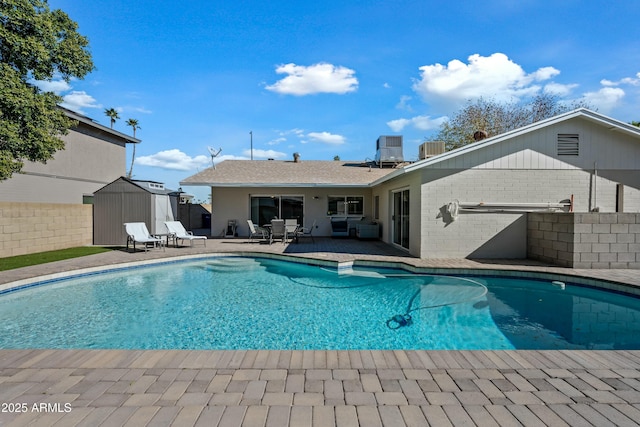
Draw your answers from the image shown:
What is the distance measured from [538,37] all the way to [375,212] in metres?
9.28

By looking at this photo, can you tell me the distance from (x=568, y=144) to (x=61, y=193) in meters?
17.9

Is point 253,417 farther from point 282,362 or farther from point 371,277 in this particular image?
point 371,277

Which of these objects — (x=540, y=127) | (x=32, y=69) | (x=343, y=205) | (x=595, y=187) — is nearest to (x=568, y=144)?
(x=540, y=127)

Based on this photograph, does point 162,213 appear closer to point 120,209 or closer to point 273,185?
point 120,209

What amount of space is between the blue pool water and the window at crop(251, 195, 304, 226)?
7896mm

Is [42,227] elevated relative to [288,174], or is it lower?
lower

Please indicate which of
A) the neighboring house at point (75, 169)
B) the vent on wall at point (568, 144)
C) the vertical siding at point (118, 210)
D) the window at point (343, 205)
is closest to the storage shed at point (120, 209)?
the vertical siding at point (118, 210)

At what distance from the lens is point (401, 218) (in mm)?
12281

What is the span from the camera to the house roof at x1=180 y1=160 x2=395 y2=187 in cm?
1512

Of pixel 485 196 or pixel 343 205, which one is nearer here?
pixel 485 196

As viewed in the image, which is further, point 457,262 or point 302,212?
point 302,212

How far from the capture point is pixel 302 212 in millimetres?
16578

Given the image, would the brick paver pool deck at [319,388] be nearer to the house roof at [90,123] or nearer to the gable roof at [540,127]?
the gable roof at [540,127]

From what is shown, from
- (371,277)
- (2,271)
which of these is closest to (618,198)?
(371,277)
